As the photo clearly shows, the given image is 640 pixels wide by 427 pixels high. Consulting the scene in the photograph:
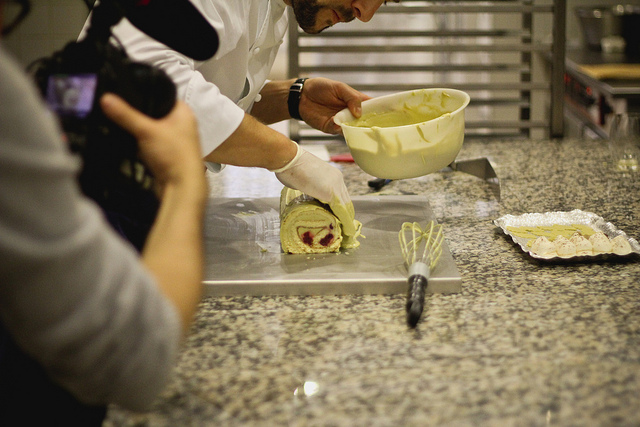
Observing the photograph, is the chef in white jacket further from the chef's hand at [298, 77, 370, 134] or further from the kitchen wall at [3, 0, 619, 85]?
the kitchen wall at [3, 0, 619, 85]

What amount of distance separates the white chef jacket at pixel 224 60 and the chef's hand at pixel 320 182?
160mm

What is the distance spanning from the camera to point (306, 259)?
1254 millimetres

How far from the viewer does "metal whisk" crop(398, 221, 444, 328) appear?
0.99 meters

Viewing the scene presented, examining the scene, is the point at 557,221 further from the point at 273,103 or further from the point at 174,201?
the point at 174,201

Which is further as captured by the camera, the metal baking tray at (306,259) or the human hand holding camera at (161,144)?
the metal baking tray at (306,259)

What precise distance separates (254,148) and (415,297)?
46 centimetres

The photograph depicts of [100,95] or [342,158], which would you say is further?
[342,158]

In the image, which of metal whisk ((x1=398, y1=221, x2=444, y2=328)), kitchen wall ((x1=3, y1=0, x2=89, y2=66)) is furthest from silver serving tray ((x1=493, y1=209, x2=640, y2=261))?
kitchen wall ((x1=3, y1=0, x2=89, y2=66))

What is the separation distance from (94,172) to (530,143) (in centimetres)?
189

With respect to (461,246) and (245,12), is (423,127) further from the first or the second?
(245,12)

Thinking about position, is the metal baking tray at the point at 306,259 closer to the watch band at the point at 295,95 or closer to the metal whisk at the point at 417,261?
the metal whisk at the point at 417,261

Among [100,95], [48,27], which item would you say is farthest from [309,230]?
[48,27]

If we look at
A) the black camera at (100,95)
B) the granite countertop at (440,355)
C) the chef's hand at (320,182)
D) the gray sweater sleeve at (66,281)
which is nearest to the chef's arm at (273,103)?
the chef's hand at (320,182)

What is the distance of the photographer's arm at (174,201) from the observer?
2.03 feet
